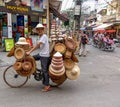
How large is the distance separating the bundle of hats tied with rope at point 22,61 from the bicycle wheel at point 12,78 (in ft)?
0.93

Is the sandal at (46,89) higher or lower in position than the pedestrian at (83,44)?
lower

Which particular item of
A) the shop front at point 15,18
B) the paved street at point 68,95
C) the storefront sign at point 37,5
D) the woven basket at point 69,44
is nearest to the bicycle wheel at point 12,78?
the paved street at point 68,95

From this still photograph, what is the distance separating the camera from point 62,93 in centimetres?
695

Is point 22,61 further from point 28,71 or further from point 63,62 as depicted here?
point 63,62

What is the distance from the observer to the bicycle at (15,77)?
24.2ft

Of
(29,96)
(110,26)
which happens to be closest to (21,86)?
(29,96)

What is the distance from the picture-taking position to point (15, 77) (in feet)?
24.3

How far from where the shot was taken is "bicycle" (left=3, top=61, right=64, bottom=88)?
738cm

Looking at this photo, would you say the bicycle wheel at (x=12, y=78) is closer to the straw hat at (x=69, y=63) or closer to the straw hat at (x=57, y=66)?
the straw hat at (x=57, y=66)

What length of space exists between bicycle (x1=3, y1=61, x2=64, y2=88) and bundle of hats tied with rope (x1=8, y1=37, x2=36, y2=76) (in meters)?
0.24

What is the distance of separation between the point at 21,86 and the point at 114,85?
8.82ft

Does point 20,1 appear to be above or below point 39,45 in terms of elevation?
above

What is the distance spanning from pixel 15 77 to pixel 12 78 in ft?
0.31

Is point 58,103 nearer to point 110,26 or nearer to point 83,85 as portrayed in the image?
point 83,85
